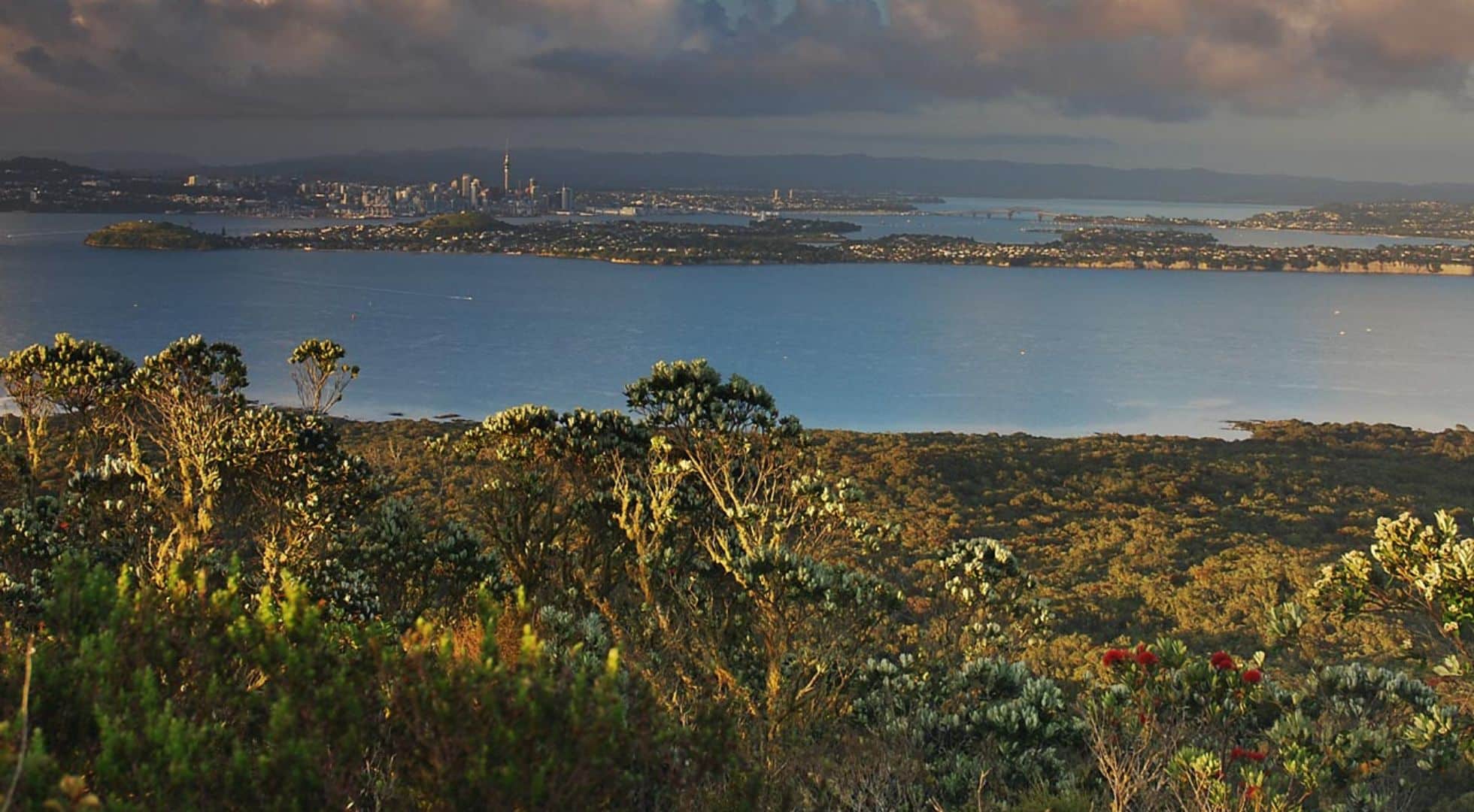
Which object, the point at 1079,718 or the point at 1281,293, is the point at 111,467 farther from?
the point at 1281,293

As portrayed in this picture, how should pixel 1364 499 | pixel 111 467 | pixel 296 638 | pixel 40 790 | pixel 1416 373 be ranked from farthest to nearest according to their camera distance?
pixel 1416 373 → pixel 1364 499 → pixel 111 467 → pixel 296 638 → pixel 40 790

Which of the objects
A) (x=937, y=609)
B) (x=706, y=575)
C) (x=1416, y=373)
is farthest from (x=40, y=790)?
(x=1416, y=373)

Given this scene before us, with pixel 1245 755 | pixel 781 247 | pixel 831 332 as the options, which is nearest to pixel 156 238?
pixel 781 247

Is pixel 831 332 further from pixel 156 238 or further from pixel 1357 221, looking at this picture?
pixel 1357 221

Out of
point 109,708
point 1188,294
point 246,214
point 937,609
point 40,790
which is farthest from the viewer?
point 246,214

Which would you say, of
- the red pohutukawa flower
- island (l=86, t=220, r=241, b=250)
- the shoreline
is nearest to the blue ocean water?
island (l=86, t=220, r=241, b=250)

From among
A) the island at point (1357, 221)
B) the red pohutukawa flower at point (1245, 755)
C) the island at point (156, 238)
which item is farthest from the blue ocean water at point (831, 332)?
the island at point (1357, 221)
